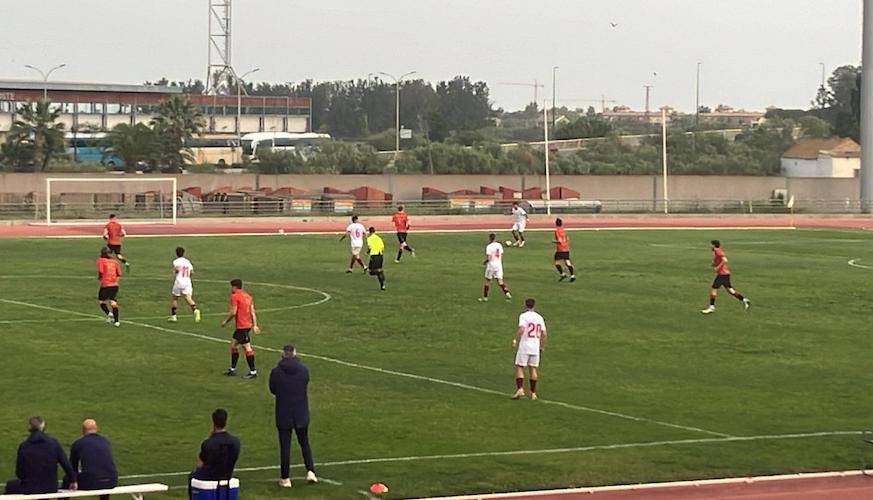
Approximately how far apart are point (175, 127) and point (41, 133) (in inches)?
485

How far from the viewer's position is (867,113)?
93562mm

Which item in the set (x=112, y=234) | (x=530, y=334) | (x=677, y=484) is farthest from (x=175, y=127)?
(x=677, y=484)

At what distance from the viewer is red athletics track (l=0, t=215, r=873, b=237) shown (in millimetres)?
70875

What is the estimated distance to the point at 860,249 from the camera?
6456cm

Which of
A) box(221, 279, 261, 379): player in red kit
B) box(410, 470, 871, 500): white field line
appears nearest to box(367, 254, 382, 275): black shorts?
box(221, 279, 261, 379): player in red kit

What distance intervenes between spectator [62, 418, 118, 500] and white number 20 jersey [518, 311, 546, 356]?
10.2 metres

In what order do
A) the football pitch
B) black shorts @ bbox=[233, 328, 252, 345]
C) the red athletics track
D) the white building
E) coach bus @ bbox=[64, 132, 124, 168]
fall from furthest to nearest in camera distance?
the white building < coach bus @ bbox=[64, 132, 124, 168] < the red athletics track < black shorts @ bbox=[233, 328, 252, 345] < the football pitch

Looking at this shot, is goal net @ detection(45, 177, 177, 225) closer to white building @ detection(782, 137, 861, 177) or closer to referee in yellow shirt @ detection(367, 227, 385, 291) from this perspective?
referee in yellow shirt @ detection(367, 227, 385, 291)

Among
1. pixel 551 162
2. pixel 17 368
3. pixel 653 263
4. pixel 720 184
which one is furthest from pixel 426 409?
pixel 551 162

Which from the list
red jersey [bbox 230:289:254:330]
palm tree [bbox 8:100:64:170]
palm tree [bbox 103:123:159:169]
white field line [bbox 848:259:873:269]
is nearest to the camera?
red jersey [bbox 230:289:254:330]

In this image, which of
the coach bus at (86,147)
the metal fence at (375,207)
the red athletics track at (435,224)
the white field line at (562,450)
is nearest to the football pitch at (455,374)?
the white field line at (562,450)

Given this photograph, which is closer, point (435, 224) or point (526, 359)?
point (526, 359)

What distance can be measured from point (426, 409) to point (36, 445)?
9465mm

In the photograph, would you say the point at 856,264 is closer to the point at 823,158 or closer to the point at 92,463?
the point at 92,463
